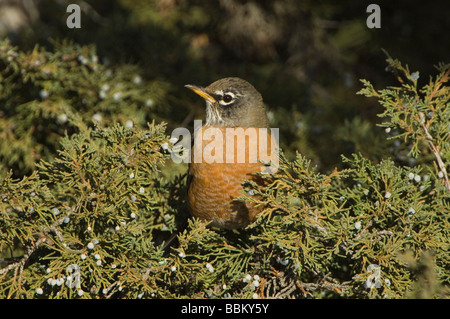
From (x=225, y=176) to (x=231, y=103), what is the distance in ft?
1.97

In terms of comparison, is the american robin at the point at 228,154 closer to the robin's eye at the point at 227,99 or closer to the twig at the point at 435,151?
the robin's eye at the point at 227,99

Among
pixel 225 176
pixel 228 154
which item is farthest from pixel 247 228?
pixel 228 154

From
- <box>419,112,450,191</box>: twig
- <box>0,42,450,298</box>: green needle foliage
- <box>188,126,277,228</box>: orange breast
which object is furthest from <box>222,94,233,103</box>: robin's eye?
<box>419,112,450,191</box>: twig

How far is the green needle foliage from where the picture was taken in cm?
234

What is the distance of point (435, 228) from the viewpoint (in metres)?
2.34

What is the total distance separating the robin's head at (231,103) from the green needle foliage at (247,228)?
28.2 inches

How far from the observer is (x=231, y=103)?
10.4 ft

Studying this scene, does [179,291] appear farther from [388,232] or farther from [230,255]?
[388,232]

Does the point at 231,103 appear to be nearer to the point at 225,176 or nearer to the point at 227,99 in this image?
the point at 227,99

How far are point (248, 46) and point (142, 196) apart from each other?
2774mm

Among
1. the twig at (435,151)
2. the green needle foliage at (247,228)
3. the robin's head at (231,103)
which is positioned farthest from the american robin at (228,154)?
the twig at (435,151)

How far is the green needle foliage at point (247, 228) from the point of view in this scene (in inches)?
92.0
